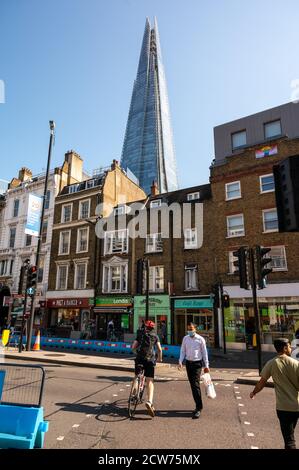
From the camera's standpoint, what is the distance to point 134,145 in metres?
149

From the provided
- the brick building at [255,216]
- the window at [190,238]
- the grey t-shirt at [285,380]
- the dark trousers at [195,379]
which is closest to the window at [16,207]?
the window at [190,238]

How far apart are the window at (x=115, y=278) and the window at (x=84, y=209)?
6.03m

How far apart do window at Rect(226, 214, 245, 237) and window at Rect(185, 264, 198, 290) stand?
3.84 metres

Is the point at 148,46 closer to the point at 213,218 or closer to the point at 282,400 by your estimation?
the point at 213,218

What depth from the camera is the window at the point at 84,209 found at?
30.5 metres

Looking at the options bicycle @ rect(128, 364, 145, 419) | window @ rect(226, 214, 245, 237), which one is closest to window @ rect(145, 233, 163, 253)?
window @ rect(226, 214, 245, 237)

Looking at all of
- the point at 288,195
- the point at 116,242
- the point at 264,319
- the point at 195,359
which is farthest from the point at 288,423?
the point at 116,242

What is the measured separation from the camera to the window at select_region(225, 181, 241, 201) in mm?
23266

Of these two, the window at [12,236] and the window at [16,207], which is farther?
the window at [16,207]

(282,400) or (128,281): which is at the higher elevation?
(128,281)

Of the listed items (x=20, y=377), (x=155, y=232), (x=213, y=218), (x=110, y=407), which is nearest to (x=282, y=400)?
(x=110, y=407)

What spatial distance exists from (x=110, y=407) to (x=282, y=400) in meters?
4.09

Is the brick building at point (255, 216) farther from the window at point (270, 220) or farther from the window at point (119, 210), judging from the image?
the window at point (119, 210)

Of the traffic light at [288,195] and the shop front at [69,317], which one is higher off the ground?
the traffic light at [288,195]
